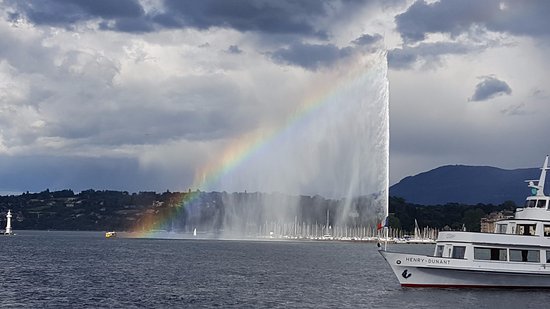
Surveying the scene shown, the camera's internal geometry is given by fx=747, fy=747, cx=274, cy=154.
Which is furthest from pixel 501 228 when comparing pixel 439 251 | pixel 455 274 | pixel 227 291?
pixel 227 291

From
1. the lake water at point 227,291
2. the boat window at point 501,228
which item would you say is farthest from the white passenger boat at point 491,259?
the lake water at point 227,291

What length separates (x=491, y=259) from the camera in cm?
6347

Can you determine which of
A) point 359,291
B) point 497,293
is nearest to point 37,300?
point 359,291

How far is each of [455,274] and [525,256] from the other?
20.4 feet

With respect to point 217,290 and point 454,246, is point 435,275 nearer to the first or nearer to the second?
point 454,246

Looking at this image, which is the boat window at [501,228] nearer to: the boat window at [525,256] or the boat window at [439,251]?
the boat window at [525,256]

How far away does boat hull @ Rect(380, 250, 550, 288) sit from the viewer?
207 feet

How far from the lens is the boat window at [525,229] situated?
65069mm

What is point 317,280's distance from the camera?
83250mm

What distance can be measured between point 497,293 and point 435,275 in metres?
5.53

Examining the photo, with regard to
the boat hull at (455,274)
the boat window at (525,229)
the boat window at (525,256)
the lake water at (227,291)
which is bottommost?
the lake water at (227,291)

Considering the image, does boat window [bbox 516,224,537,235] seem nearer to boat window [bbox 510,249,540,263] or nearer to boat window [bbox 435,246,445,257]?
boat window [bbox 510,249,540,263]

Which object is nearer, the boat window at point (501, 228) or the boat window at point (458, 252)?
the boat window at point (458, 252)

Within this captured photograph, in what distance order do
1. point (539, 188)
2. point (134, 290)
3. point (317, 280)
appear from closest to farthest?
1. point (539, 188)
2. point (134, 290)
3. point (317, 280)
